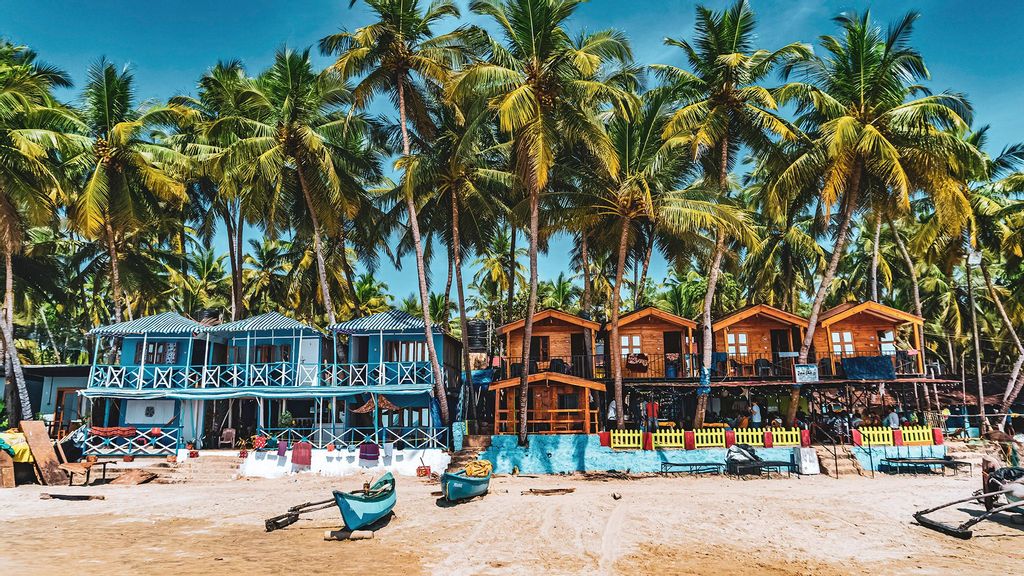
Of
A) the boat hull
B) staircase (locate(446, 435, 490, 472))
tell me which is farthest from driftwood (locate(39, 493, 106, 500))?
staircase (locate(446, 435, 490, 472))

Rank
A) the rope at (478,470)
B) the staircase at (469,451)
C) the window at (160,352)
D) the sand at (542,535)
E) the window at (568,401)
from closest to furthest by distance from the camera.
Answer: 1. the sand at (542,535)
2. the rope at (478,470)
3. the staircase at (469,451)
4. the window at (160,352)
5. the window at (568,401)

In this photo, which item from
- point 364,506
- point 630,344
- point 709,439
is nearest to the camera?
point 364,506

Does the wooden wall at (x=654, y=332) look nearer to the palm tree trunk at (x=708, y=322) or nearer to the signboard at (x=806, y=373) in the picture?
the palm tree trunk at (x=708, y=322)

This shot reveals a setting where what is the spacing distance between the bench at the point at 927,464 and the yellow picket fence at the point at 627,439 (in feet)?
24.9

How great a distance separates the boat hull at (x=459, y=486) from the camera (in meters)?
16.1

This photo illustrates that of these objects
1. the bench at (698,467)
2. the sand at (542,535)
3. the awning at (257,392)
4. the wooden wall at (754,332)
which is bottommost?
the sand at (542,535)

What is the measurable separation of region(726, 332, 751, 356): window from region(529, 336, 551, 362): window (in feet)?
24.3

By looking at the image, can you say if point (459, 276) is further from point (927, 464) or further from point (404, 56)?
point (927, 464)

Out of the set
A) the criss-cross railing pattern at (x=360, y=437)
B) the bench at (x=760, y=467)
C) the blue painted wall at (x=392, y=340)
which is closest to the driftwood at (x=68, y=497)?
the criss-cross railing pattern at (x=360, y=437)

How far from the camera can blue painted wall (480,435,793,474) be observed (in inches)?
843

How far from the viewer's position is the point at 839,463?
68.6 feet

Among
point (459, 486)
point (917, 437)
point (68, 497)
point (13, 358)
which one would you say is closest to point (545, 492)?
point (459, 486)

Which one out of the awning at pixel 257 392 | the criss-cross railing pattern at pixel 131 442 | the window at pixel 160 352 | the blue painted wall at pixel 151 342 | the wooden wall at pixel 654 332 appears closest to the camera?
the awning at pixel 257 392

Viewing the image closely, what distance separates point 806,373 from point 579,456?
28.1ft
